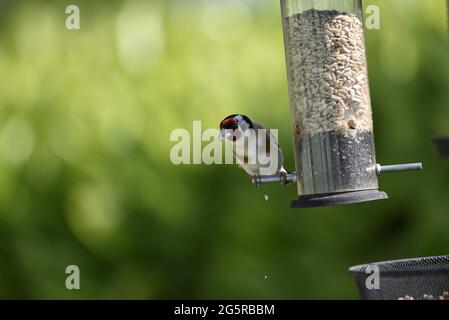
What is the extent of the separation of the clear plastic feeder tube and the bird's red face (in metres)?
0.30

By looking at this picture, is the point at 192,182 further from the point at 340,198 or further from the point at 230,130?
the point at 340,198

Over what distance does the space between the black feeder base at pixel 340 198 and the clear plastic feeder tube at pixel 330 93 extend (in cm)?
5

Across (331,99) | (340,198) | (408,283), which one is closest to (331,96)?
(331,99)

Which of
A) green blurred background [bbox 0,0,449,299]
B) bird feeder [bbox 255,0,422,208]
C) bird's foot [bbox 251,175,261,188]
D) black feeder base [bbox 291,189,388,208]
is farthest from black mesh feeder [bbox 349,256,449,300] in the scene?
green blurred background [bbox 0,0,449,299]

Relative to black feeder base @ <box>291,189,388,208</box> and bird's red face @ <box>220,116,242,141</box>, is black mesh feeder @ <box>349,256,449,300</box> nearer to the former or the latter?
black feeder base @ <box>291,189,388,208</box>

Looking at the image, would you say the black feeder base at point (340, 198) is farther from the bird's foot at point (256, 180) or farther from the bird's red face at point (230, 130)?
the bird's red face at point (230, 130)

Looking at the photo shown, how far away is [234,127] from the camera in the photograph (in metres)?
3.91

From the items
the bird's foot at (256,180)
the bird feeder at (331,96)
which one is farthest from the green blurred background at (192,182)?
the bird feeder at (331,96)

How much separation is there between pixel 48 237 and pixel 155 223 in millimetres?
619

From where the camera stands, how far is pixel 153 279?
5359mm

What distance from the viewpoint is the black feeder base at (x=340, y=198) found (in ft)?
11.6

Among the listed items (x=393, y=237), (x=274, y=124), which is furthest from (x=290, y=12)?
(x=393, y=237)

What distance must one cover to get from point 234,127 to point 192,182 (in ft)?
4.73

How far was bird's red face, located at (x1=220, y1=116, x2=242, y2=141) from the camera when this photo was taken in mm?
3865
